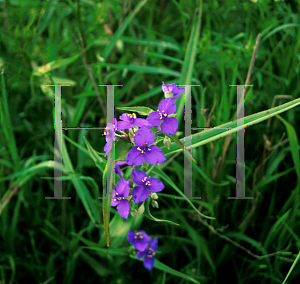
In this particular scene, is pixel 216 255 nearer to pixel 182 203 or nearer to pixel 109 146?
pixel 182 203

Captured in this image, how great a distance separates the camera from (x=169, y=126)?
0.71 m

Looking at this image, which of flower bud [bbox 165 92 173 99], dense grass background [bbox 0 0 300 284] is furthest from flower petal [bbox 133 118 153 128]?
dense grass background [bbox 0 0 300 284]

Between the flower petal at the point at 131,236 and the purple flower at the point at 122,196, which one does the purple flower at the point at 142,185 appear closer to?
the purple flower at the point at 122,196

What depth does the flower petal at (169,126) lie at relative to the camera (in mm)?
700

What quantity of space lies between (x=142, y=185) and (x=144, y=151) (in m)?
0.12

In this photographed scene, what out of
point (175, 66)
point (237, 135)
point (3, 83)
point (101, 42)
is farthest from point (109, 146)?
point (175, 66)

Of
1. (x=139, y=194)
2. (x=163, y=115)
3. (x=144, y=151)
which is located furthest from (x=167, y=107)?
(x=139, y=194)

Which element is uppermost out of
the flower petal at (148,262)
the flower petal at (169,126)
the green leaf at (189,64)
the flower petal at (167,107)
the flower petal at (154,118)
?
the green leaf at (189,64)

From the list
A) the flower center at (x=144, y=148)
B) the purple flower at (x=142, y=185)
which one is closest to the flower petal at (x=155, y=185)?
the purple flower at (x=142, y=185)

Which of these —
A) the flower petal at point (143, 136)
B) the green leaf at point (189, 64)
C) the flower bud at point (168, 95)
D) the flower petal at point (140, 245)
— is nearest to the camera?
the flower petal at point (143, 136)

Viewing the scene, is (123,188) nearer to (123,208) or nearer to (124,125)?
(123,208)

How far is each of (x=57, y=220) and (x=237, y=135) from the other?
0.96m

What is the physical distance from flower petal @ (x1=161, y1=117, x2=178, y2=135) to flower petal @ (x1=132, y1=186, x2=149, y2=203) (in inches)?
7.1

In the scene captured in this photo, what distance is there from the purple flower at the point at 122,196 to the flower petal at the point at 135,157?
9 centimetres
